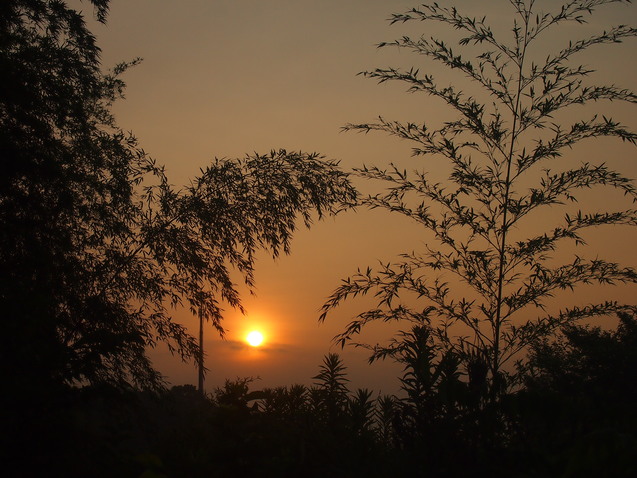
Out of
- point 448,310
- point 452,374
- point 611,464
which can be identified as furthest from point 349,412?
point 611,464

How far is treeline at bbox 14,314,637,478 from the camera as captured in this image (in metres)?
4.44

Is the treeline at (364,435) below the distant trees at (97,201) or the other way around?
below

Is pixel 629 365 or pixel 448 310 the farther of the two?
pixel 629 365

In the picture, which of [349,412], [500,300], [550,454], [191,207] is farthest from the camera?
[191,207]

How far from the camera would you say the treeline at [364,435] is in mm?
4441

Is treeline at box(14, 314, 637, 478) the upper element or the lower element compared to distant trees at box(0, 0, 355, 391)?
lower

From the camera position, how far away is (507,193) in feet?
27.0

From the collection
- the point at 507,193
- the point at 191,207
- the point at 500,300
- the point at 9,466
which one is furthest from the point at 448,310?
the point at 9,466

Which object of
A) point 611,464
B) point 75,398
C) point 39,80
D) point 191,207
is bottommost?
point 611,464

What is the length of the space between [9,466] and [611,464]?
3.71 m

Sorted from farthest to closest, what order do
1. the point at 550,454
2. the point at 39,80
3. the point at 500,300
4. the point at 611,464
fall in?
1. the point at 39,80
2. the point at 500,300
3. the point at 550,454
4. the point at 611,464

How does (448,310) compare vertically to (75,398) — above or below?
above

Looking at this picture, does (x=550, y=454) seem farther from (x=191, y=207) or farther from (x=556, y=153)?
(x=191, y=207)

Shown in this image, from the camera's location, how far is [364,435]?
6160 millimetres
